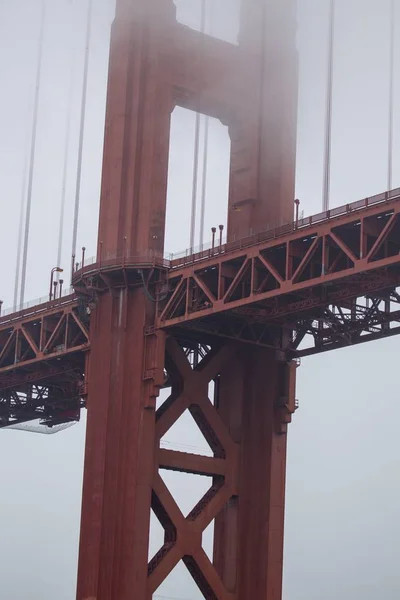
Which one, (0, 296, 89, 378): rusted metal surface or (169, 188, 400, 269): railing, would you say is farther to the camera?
(0, 296, 89, 378): rusted metal surface

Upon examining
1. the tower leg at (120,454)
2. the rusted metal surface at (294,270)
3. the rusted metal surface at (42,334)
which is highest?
the rusted metal surface at (42,334)

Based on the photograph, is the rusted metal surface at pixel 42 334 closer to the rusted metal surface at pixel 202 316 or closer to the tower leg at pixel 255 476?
the rusted metal surface at pixel 202 316

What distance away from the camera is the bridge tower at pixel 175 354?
6144 centimetres

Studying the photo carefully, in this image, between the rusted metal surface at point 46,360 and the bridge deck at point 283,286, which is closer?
the bridge deck at point 283,286

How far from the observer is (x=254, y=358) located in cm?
6619

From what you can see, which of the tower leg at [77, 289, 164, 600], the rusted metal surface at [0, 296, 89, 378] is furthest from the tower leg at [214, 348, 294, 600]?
the rusted metal surface at [0, 296, 89, 378]

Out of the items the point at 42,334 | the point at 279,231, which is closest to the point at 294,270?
the point at 279,231

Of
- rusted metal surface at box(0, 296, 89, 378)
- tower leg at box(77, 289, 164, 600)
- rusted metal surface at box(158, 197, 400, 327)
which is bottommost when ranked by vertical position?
tower leg at box(77, 289, 164, 600)

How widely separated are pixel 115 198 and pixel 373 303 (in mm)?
9951

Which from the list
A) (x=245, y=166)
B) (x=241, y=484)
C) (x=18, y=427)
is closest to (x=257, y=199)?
(x=245, y=166)

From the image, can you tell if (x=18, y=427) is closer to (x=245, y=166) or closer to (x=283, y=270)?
(x=245, y=166)

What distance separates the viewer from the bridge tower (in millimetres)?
61438

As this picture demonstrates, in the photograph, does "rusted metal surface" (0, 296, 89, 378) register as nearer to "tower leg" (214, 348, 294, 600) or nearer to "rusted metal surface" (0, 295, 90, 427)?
"rusted metal surface" (0, 295, 90, 427)

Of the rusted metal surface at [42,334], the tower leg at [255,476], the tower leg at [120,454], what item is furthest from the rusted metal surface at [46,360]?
the tower leg at [255,476]
